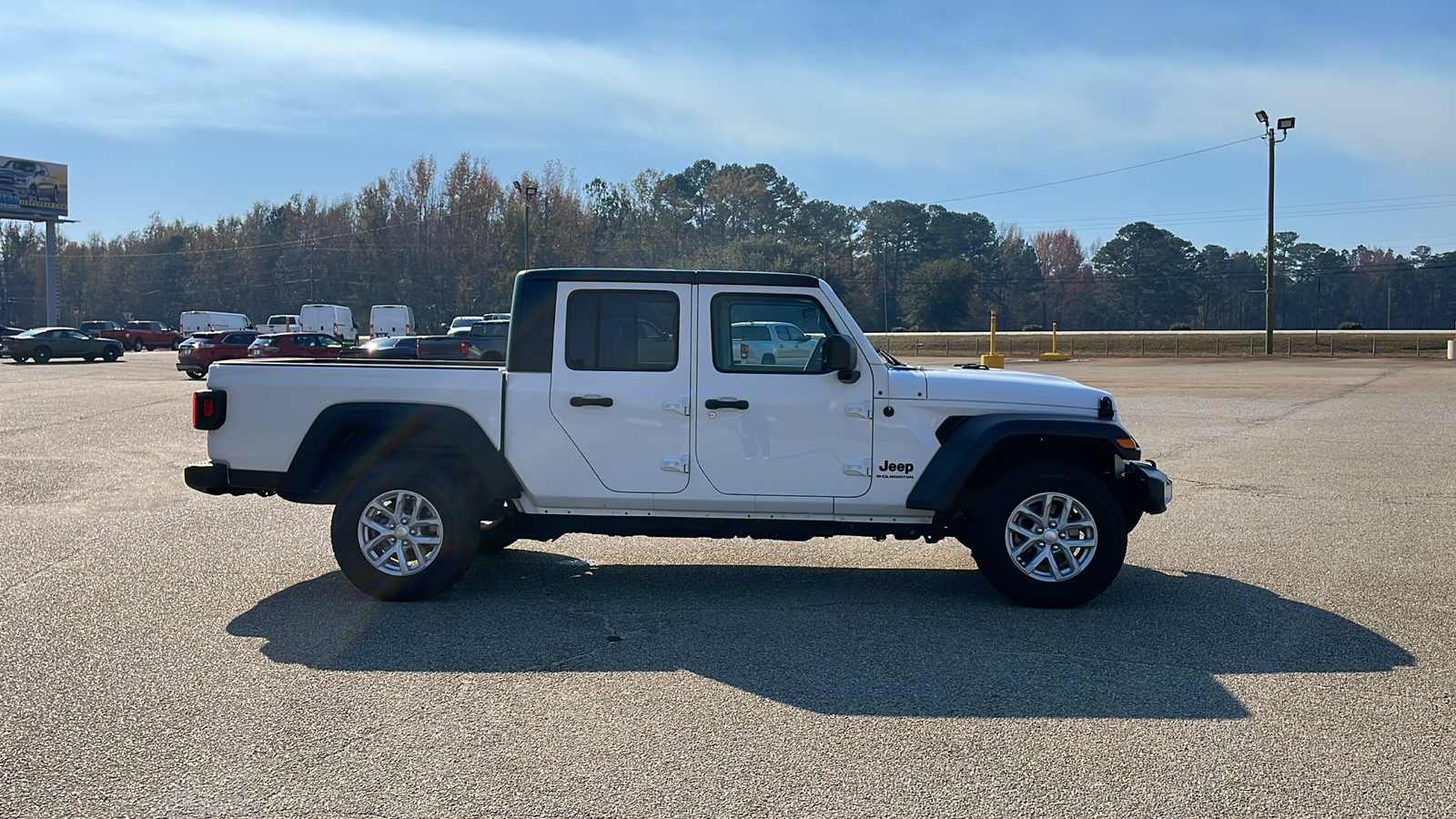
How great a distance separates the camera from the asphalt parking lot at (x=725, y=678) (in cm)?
412

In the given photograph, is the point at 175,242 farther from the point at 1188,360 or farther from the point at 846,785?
the point at 846,785

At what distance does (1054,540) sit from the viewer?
6762 millimetres

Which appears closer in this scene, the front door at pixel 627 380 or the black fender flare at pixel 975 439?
the black fender flare at pixel 975 439

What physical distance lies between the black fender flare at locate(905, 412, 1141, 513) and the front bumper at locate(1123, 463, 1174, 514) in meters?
0.20

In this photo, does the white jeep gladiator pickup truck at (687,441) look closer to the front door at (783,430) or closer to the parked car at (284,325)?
the front door at (783,430)

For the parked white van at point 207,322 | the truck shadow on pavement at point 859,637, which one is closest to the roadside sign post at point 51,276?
the parked white van at point 207,322

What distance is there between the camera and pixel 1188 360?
149ft

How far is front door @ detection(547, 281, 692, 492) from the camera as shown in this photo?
268 inches

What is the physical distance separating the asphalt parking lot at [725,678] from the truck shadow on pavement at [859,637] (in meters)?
0.03

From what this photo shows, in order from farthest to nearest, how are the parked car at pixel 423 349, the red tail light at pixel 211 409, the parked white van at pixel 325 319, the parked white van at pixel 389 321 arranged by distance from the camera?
1. the parked white van at pixel 325 319
2. the parked white van at pixel 389 321
3. the parked car at pixel 423 349
4. the red tail light at pixel 211 409

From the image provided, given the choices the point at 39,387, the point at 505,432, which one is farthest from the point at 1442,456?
the point at 39,387

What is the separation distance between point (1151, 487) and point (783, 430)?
2.22 metres

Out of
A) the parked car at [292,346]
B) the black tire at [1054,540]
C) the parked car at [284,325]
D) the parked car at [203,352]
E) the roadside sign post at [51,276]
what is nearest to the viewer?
the black tire at [1054,540]

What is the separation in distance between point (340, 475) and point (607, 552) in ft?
7.28
